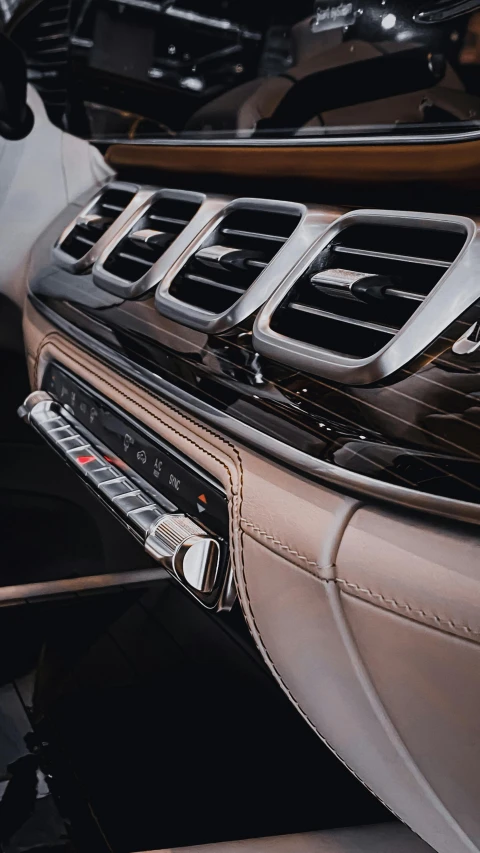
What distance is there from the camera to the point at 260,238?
3.03 feet

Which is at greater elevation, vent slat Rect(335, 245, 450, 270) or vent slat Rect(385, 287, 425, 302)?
vent slat Rect(335, 245, 450, 270)

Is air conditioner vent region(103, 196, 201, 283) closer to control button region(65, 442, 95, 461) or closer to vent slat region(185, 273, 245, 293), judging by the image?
vent slat region(185, 273, 245, 293)

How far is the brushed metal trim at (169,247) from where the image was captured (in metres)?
1.06

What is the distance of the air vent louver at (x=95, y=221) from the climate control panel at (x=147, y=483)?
0.82 feet

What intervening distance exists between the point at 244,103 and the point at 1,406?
Result: 96 centimetres

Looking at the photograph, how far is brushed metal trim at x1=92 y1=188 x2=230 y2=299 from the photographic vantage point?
1058 mm

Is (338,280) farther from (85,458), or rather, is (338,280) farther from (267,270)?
(85,458)

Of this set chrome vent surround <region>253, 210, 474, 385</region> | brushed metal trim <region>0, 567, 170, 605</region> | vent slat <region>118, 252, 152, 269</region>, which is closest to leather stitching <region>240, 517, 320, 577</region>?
chrome vent surround <region>253, 210, 474, 385</region>

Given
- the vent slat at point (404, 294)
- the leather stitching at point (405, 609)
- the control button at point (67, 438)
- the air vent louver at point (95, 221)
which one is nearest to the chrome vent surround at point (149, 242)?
the air vent louver at point (95, 221)

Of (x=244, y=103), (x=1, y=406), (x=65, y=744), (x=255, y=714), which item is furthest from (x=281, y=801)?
(x=1, y=406)

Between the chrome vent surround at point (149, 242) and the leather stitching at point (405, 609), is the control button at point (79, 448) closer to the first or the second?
the chrome vent surround at point (149, 242)

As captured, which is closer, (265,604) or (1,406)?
(265,604)

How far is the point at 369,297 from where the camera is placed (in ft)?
2.23

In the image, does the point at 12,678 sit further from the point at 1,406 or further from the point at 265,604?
the point at 1,406
